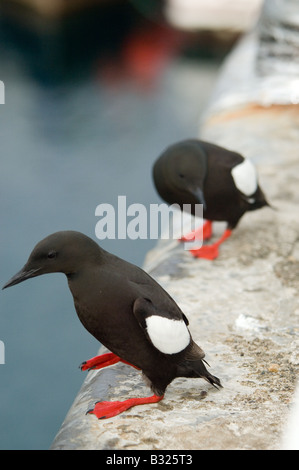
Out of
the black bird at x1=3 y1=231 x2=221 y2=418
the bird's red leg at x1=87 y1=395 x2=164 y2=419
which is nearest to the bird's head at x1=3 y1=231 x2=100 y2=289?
the black bird at x1=3 y1=231 x2=221 y2=418

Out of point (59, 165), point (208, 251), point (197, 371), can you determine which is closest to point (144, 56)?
point (59, 165)

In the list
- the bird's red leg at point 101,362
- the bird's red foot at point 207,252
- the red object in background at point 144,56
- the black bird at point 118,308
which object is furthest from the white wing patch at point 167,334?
the red object in background at point 144,56

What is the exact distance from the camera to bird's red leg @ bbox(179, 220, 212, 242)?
136 inches

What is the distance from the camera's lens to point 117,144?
21.0 ft

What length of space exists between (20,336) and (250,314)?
65.3 inches

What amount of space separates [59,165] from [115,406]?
4132mm

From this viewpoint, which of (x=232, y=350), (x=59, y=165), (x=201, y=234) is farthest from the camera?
(x=59, y=165)

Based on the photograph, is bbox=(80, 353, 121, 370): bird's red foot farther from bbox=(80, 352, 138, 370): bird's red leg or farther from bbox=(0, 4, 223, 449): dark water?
bbox=(0, 4, 223, 449): dark water

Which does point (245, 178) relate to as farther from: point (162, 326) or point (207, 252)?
point (162, 326)

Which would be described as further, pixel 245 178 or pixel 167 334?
pixel 245 178

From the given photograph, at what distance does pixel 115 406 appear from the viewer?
2006 mm

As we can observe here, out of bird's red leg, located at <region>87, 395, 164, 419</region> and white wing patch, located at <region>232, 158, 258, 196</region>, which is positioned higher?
white wing patch, located at <region>232, 158, 258, 196</region>

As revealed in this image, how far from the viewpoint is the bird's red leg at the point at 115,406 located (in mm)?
1979

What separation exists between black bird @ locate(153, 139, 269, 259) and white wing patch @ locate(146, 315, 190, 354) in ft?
3.56
